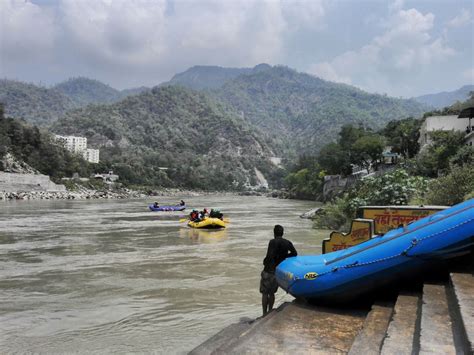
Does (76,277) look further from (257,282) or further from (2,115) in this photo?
(2,115)

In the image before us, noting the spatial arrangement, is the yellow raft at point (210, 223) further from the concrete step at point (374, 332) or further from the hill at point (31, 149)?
the hill at point (31, 149)

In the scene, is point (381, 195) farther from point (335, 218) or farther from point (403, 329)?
point (403, 329)

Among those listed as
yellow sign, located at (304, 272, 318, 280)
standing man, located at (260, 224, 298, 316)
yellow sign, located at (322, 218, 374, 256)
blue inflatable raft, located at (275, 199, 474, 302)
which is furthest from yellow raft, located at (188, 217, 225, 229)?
yellow sign, located at (304, 272, 318, 280)

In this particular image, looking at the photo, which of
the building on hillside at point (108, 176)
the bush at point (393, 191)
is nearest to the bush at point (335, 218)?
the bush at point (393, 191)

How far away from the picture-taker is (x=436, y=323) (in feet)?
15.9

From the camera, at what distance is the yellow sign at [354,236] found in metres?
9.52

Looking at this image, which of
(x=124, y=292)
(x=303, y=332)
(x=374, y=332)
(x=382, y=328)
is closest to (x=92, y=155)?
(x=124, y=292)

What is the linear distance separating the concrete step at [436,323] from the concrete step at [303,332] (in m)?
0.91

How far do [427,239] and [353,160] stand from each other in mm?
67528

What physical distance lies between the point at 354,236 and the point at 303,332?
14.6 feet

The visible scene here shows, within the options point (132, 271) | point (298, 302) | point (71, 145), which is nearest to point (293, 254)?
point (298, 302)

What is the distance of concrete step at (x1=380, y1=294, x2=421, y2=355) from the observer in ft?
14.6

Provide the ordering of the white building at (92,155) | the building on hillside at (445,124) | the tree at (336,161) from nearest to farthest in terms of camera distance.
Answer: the building on hillside at (445,124) < the tree at (336,161) < the white building at (92,155)

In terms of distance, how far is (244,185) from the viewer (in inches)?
7210
